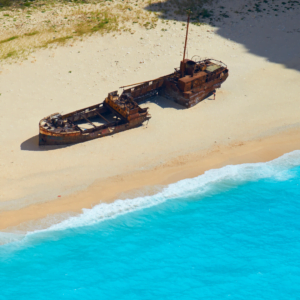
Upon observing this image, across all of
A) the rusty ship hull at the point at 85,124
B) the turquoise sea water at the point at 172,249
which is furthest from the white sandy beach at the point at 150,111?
the turquoise sea water at the point at 172,249

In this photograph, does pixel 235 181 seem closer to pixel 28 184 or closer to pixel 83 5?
pixel 28 184

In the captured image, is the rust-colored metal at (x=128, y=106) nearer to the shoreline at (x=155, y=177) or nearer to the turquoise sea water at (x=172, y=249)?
the shoreline at (x=155, y=177)

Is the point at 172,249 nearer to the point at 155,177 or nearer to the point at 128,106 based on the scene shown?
the point at 155,177

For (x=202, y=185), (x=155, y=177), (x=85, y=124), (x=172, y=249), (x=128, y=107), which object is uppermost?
(x=128, y=107)

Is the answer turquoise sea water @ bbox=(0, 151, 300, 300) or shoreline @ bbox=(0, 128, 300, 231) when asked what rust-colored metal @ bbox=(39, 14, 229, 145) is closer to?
shoreline @ bbox=(0, 128, 300, 231)

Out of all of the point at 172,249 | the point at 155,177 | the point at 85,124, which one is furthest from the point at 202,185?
the point at 85,124

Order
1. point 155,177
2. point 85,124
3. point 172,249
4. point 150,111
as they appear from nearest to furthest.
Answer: point 172,249 < point 155,177 < point 85,124 < point 150,111

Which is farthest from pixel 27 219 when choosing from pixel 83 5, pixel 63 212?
pixel 83 5
